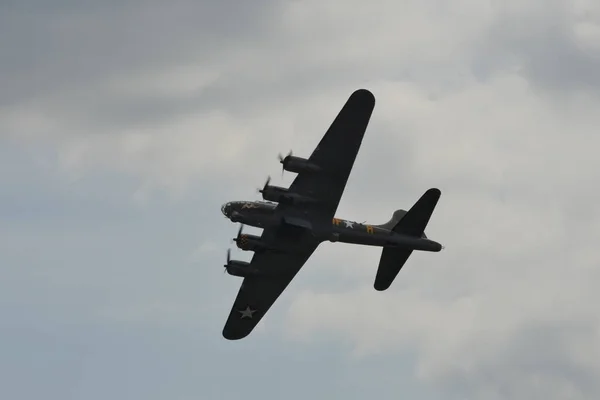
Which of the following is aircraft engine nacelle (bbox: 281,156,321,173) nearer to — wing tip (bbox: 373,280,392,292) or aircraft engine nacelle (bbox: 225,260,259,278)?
aircraft engine nacelle (bbox: 225,260,259,278)

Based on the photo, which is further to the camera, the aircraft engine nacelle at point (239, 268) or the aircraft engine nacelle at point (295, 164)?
the aircraft engine nacelle at point (239, 268)

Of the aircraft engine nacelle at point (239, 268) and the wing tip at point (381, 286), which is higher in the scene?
the aircraft engine nacelle at point (239, 268)

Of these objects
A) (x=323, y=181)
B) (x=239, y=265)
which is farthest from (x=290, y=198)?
(x=239, y=265)

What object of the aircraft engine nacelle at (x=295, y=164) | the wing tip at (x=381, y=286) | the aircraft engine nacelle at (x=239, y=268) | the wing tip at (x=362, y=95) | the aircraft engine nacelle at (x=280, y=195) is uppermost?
the wing tip at (x=362, y=95)

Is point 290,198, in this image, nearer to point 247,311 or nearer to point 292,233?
point 292,233

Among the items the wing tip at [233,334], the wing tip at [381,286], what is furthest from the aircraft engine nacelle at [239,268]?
the wing tip at [381,286]

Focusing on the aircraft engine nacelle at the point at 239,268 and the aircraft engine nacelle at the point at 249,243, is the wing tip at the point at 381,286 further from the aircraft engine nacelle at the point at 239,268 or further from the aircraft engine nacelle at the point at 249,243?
the aircraft engine nacelle at the point at 239,268

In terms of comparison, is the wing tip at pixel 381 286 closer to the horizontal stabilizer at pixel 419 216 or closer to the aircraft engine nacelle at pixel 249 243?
the horizontal stabilizer at pixel 419 216

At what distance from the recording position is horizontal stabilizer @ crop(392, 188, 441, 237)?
199 feet

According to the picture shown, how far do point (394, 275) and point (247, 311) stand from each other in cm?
990

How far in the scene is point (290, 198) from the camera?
2360 inches

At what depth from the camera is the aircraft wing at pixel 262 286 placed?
6444 centimetres

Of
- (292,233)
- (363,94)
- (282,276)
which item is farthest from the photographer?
(282,276)

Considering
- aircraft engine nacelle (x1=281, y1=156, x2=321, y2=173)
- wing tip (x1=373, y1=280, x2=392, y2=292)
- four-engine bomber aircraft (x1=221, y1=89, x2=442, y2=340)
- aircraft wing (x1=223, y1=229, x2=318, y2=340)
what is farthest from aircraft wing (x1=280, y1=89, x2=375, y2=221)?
wing tip (x1=373, y1=280, x2=392, y2=292)
